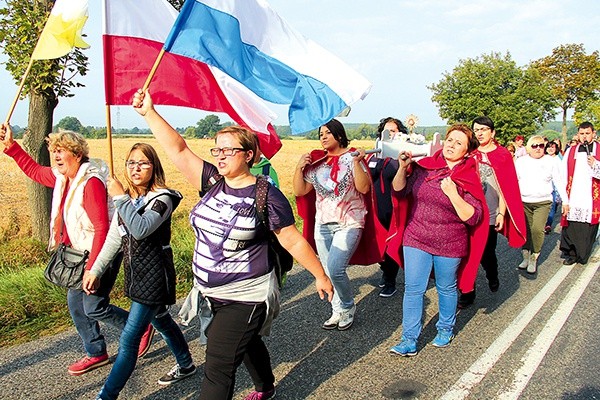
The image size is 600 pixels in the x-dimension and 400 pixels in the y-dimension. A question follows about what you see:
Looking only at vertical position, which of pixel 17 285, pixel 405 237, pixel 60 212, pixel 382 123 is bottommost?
pixel 17 285

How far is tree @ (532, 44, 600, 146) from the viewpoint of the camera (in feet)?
125

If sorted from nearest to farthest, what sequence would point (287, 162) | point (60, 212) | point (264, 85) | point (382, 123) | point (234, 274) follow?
point (234, 274) → point (60, 212) → point (264, 85) → point (382, 123) → point (287, 162)

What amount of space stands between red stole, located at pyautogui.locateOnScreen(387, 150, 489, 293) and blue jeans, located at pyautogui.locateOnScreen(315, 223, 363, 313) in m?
0.33

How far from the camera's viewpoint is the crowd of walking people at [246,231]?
3.02 meters

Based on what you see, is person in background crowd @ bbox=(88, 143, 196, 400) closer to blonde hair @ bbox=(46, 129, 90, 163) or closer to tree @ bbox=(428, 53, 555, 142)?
blonde hair @ bbox=(46, 129, 90, 163)

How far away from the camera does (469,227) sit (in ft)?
15.2

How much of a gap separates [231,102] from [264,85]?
1.85 feet

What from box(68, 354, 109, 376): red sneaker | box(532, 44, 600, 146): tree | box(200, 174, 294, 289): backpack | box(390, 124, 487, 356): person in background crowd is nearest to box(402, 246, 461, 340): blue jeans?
box(390, 124, 487, 356): person in background crowd

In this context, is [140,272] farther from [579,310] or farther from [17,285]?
[579,310]

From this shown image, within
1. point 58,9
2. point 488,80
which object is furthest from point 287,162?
point 58,9

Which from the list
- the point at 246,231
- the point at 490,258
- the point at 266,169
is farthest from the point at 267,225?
the point at 490,258

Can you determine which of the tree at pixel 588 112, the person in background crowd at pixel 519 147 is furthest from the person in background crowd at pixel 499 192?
the tree at pixel 588 112

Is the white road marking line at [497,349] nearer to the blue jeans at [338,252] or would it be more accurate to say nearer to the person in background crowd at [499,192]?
the person in background crowd at [499,192]

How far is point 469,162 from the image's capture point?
442 cm
